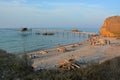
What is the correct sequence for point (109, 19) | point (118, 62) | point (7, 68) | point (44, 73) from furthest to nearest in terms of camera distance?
1. point (109, 19)
2. point (118, 62)
3. point (7, 68)
4. point (44, 73)

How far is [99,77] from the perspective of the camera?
6.10 m

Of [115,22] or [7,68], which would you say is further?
[115,22]

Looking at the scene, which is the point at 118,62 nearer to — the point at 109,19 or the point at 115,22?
the point at 115,22

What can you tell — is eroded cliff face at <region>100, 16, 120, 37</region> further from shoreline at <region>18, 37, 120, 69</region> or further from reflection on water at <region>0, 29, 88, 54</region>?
shoreline at <region>18, 37, 120, 69</region>

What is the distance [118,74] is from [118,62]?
5.60 feet

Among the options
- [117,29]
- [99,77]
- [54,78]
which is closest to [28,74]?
[54,78]

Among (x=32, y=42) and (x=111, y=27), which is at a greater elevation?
(x=111, y=27)

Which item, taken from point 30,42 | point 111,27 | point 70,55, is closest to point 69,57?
point 70,55

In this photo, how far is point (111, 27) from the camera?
67.4 metres

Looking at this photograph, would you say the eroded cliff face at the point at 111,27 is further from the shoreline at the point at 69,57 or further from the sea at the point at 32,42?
the shoreline at the point at 69,57

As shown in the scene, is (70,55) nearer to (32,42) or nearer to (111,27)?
(32,42)

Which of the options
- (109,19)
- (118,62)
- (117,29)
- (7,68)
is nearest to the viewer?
(7,68)

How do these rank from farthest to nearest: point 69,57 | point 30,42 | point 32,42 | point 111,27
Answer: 1. point 111,27
2. point 30,42
3. point 32,42
4. point 69,57

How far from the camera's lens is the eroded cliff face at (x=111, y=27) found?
6231cm
